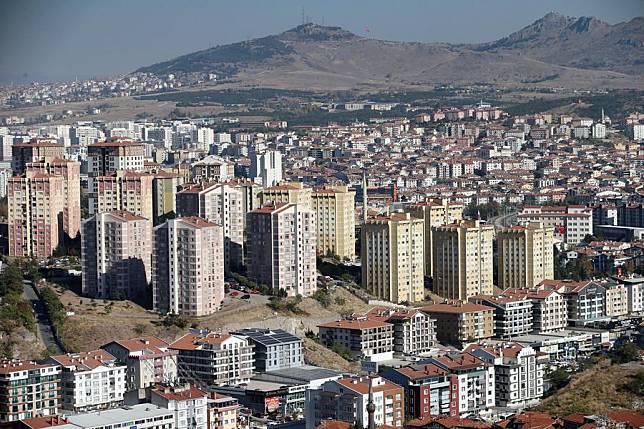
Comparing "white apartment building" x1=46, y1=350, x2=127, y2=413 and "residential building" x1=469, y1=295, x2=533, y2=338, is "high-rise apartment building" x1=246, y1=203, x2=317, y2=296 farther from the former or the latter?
"white apartment building" x1=46, y1=350, x2=127, y2=413

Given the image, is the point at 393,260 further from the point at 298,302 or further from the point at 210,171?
Answer: the point at 210,171

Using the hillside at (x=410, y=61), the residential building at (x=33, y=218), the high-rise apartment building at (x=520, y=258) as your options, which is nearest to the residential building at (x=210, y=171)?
the residential building at (x=33, y=218)

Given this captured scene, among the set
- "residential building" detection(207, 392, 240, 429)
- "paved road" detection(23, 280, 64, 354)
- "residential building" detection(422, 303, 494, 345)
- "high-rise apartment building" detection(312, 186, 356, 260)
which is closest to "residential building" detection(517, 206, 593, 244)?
"high-rise apartment building" detection(312, 186, 356, 260)

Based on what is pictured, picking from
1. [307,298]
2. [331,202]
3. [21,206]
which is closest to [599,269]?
[331,202]

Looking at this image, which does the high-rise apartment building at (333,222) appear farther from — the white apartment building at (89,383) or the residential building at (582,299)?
the white apartment building at (89,383)

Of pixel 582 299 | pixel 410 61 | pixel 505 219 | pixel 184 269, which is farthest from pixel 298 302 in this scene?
pixel 410 61

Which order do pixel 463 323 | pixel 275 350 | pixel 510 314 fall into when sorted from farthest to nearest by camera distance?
pixel 510 314
pixel 463 323
pixel 275 350
